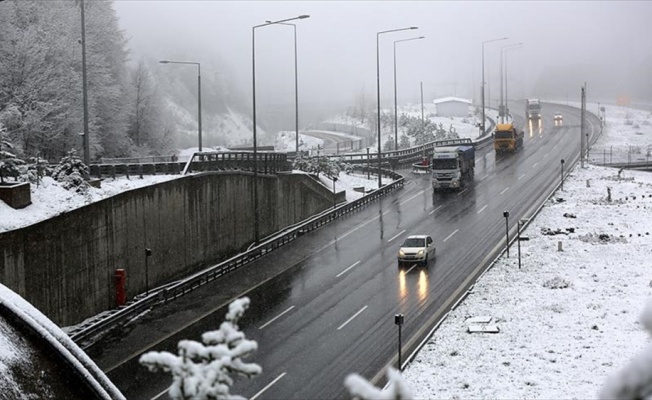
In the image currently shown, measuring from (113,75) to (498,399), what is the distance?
4838 cm

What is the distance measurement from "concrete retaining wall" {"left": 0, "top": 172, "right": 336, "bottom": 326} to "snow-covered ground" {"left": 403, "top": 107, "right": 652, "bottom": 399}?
544 inches

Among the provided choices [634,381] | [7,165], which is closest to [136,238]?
[7,165]

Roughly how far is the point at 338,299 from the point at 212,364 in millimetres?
28377

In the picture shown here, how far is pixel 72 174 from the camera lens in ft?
108

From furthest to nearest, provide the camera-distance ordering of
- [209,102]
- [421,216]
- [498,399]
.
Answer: [209,102] → [421,216] → [498,399]

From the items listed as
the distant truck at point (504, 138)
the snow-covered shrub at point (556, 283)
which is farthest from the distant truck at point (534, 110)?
the snow-covered shrub at point (556, 283)

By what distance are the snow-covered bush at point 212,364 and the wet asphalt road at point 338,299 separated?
18357 mm

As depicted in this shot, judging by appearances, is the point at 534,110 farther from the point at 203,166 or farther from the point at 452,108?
the point at 203,166

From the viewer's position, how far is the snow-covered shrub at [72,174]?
32875 millimetres

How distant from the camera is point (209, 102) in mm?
177750

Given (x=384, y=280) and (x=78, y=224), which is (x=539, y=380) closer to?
(x=384, y=280)

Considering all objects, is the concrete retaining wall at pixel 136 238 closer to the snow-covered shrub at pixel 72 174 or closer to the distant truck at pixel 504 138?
the snow-covered shrub at pixel 72 174

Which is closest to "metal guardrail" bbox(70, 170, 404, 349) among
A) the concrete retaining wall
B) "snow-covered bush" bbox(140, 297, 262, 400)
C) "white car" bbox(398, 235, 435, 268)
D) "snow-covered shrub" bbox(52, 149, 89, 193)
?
the concrete retaining wall

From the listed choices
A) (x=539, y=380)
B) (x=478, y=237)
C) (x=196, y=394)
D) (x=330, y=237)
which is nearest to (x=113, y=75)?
(x=330, y=237)
